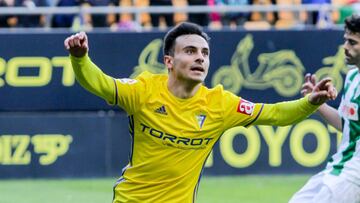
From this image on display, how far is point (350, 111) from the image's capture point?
27.7 feet

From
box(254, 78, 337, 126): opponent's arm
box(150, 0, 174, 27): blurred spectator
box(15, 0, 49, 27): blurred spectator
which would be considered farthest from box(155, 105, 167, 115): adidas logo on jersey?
box(150, 0, 174, 27): blurred spectator

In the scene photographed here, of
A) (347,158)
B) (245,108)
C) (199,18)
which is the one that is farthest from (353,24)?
(199,18)

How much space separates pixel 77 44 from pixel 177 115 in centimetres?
104

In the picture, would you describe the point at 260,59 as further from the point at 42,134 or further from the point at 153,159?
the point at 153,159

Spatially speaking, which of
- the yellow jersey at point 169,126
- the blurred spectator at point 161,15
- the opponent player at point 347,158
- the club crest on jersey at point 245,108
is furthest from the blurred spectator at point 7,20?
the club crest on jersey at point 245,108

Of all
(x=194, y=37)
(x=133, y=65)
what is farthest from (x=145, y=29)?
(x=194, y=37)

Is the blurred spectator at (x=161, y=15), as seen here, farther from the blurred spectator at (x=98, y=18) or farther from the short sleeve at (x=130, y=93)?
the short sleeve at (x=130, y=93)

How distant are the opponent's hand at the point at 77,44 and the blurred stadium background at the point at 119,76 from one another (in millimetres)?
8360

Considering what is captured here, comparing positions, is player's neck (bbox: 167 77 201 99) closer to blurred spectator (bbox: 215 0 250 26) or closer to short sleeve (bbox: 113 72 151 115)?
short sleeve (bbox: 113 72 151 115)

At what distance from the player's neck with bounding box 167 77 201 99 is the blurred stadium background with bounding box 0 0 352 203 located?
771cm

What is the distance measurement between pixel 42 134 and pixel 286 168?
12.3ft

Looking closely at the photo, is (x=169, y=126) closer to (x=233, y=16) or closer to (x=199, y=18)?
(x=199, y=18)

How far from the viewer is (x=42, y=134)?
1603 centimetres

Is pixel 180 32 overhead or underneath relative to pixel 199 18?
Answer: overhead
